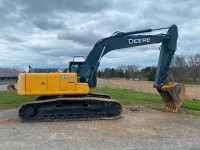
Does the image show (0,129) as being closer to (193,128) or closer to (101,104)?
(101,104)

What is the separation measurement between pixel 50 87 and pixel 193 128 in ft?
21.4

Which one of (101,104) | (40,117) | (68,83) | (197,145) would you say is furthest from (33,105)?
(197,145)

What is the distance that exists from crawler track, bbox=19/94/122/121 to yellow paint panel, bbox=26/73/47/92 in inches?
24.6

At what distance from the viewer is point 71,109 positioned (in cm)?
826

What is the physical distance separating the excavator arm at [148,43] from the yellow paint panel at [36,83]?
1836 millimetres

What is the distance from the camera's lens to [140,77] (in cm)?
7506

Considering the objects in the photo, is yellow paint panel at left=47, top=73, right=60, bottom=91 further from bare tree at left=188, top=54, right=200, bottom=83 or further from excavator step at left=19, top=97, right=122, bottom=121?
bare tree at left=188, top=54, right=200, bottom=83

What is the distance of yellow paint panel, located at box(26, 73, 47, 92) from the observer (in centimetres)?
798

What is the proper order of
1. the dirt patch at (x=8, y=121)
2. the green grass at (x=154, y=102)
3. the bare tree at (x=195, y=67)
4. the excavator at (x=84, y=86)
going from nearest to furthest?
the dirt patch at (x=8, y=121) < the excavator at (x=84, y=86) < the green grass at (x=154, y=102) < the bare tree at (x=195, y=67)

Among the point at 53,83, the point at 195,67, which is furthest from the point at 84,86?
the point at 195,67

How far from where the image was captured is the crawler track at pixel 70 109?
801cm

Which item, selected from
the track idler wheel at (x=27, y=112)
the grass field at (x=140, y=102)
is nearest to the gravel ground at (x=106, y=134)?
the track idler wheel at (x=27, y=112)

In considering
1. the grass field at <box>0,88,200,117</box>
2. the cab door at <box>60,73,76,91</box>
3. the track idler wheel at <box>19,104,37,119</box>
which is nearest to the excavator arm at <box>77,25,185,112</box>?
the cab door at <box>60,73,76,91</box>

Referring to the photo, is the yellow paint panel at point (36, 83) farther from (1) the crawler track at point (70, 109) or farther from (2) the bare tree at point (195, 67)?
(2) the bare tree at point (195, 67)
